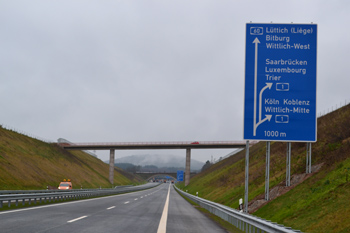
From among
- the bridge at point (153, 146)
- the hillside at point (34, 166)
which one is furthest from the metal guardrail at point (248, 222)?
the bridge at point (153, 146)

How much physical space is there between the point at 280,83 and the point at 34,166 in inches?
1964

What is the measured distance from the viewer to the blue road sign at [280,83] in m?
16.1

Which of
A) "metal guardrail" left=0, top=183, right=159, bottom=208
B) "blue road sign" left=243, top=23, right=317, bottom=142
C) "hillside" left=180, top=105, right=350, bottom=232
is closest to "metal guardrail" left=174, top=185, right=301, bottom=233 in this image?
"hillside" left=180, top=105, right=350, bottom=232

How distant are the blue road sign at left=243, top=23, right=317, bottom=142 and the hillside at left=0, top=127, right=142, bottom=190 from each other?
3157cm

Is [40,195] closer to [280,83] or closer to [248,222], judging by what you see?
[248,222]

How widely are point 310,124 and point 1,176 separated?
37.0m

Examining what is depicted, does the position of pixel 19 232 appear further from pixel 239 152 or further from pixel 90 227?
pixel 239 152

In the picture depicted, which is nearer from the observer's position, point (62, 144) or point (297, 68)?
point (297, 68)

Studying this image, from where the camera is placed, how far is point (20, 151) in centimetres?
6050

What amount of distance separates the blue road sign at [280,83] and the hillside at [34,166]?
31.6m

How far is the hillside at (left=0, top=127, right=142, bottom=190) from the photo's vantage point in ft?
152

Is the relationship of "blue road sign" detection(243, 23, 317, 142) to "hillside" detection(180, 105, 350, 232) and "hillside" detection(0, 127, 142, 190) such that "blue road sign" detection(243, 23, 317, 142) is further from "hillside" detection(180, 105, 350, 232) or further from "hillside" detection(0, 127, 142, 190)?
"hillside" detection(0, 127, 142, 190)

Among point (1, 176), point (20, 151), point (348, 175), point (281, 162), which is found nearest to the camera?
point (348, 175)

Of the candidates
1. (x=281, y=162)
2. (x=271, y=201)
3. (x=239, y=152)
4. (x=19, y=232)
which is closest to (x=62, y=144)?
(x=239, y=152)
